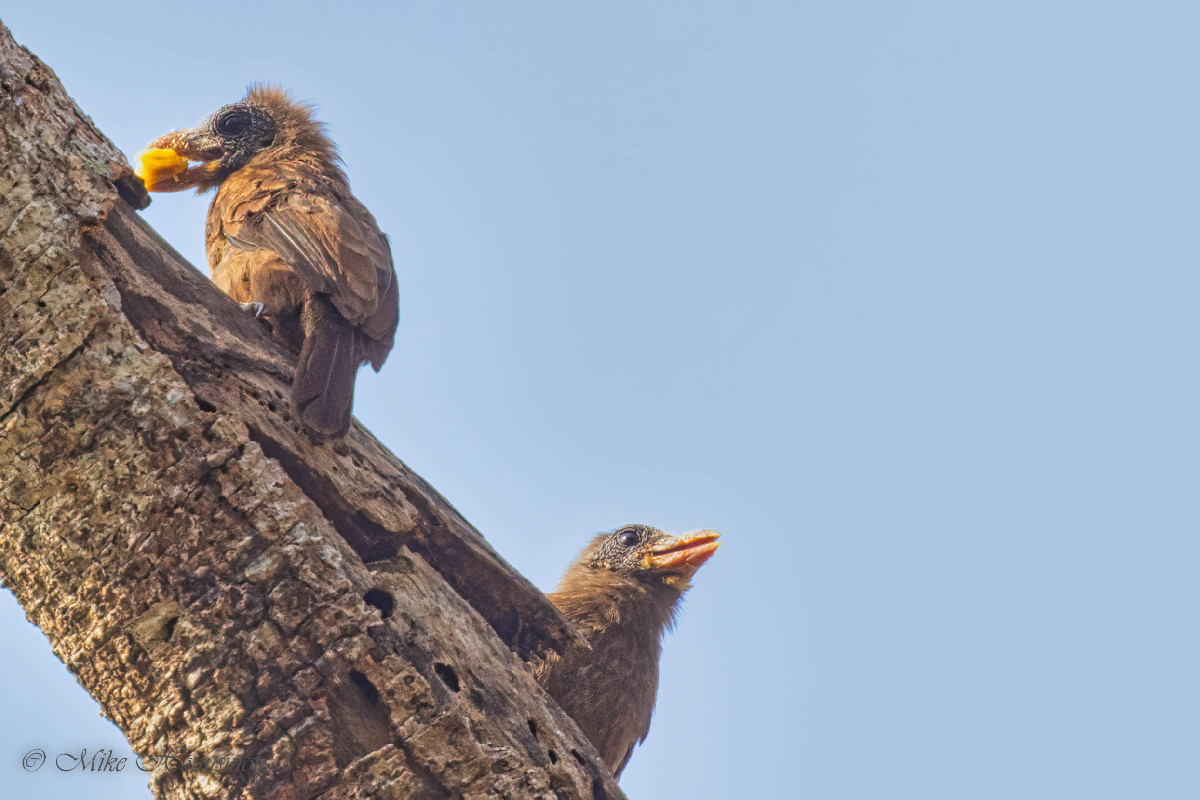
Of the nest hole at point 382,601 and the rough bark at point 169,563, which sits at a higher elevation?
the nest hole at point 382,601

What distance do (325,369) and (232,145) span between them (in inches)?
106

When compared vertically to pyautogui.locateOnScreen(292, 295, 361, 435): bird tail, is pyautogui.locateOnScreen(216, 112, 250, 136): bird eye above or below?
above

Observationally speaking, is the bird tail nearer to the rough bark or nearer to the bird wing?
the bird wing

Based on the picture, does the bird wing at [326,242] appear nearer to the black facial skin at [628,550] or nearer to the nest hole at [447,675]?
the nest hole at [447,675]

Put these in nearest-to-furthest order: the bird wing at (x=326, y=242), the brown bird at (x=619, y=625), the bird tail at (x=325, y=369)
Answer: the bird tail at (x=325, y=369)
the bird wing at (x=326, y=242)
the brown bird at (x=619, y=625)

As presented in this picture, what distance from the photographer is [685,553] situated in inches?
222

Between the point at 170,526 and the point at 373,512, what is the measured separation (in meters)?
0.75

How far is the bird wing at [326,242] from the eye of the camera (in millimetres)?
4125

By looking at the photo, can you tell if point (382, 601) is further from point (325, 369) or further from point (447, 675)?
point (325, 369)

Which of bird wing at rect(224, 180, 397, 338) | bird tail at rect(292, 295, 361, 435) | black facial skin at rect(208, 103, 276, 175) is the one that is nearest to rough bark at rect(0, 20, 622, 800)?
bird tail at rect(292, 295, 361, 435)

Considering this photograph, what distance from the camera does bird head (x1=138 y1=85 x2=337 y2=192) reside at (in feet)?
18.5

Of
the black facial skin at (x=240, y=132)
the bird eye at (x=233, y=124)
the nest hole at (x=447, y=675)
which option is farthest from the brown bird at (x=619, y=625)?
Answer: the bird eye at (x=233, y=124)

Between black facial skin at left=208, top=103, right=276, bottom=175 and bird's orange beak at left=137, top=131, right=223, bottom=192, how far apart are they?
54 mm

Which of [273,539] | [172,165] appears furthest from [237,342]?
[172,165]
